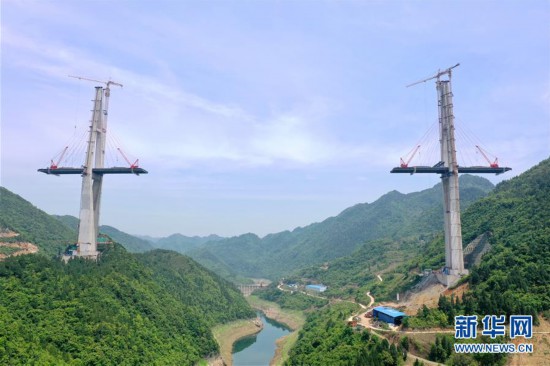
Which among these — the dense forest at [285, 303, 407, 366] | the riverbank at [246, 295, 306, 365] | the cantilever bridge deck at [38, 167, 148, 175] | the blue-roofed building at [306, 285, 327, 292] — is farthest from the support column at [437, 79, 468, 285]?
the blue-roofed building at [306, 285, 327, 292]

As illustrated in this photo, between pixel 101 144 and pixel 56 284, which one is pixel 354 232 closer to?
pixel 101 144

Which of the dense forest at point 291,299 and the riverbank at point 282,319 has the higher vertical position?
the dense forest at point 291,299

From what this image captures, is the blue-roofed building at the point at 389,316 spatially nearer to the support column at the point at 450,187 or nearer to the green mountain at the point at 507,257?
the green mountain at the point at 507,257

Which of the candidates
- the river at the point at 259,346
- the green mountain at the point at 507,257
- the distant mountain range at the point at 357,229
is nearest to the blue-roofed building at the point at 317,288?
the green mountain at the point at 507,257

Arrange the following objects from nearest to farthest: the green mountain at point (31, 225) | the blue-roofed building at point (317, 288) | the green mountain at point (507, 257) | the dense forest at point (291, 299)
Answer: the green mountain at point (507, 257) < the green mountain at point (31, 225) < the dense forest at point (291, 299) < the blue-roofed building at point (317, 288)

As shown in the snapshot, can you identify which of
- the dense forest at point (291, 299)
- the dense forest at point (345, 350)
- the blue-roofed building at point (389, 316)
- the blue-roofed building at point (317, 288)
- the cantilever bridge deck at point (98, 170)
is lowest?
the dense forest at point (291, 299)

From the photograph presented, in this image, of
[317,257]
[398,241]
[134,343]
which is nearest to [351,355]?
[134,343]

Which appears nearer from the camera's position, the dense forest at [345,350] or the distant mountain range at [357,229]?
the dense forest at [345,350]
